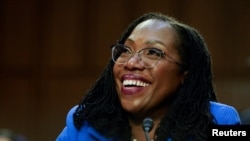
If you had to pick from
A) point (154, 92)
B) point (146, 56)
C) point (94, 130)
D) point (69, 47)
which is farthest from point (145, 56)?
point (69, 47)

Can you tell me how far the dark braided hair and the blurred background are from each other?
8.20 feet

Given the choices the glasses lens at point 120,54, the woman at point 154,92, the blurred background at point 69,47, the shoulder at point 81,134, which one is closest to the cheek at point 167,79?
the woman at point 154,92

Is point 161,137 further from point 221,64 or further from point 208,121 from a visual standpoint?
point 221,64

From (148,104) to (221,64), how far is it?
2.77 metres

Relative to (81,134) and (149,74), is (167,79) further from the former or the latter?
(81,134)

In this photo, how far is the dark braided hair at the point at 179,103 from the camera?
5.60ft

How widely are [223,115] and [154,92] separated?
267mm

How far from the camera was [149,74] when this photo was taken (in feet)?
5.42

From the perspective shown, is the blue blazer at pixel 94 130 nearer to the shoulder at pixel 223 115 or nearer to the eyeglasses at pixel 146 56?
the shoulder at pixel 223 115

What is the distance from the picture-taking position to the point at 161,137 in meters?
1.68

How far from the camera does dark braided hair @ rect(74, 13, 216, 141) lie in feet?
5.60

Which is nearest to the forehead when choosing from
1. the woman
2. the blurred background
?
the woman

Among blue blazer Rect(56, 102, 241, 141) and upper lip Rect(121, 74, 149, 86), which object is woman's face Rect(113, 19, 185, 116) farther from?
A: blue blazer Rect(56, 102, 241, 141)

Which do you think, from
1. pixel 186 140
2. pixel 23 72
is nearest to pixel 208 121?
pixel 186 140
